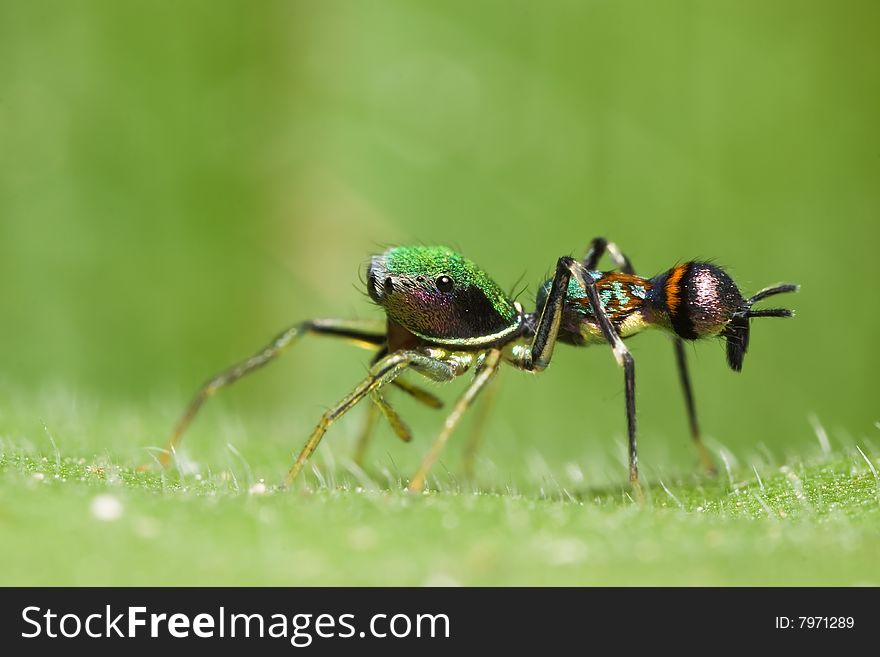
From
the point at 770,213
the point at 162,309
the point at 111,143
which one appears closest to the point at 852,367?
the point at 770,213

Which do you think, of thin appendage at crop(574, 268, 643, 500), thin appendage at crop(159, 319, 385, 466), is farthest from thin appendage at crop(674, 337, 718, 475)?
thin appendage at crop(159, 319, 385, 466)

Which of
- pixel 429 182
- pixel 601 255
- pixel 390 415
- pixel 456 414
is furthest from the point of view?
pixel 429 182

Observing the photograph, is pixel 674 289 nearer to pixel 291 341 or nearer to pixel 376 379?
pixel 376 379

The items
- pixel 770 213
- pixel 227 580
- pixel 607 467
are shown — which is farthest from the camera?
pixel 770 213

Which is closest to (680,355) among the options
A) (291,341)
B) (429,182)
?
(291,341)

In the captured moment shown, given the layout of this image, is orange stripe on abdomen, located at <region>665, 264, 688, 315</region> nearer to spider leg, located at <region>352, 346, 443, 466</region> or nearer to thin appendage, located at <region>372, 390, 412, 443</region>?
spider leg, located at <region>352, 346, 443, 466</region>
